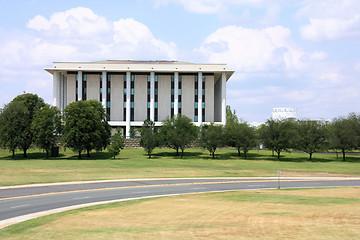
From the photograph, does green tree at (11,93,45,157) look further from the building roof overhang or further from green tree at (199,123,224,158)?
green tree at (199,123,224,158)

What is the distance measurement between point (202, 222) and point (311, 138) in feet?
221

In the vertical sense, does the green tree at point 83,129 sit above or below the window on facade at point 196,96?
below

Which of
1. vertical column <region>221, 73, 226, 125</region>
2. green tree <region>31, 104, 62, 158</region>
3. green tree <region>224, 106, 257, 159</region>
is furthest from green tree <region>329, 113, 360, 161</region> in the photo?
green tree <region>31, 104, 62, 158</region>

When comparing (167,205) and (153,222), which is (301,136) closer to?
(167,205)

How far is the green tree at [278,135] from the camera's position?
251ft

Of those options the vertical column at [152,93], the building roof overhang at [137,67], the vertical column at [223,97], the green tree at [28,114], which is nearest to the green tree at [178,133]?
the vertical column at [152,93]

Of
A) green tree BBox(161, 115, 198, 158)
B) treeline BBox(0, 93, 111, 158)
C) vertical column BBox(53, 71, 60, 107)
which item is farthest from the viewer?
vertical column BBox(53, 71, 60, 107)

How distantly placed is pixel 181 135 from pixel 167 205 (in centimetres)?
5664

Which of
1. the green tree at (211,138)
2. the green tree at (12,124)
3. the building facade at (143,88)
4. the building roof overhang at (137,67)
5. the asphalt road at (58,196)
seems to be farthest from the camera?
the building facade at (143,88)

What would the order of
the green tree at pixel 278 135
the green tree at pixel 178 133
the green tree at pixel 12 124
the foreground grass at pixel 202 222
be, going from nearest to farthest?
the foreground grass at pixel 202 222 → the green tree at pixel 12 124 → the green tree at pixel 278 135 → the green tree at pixel 178 133

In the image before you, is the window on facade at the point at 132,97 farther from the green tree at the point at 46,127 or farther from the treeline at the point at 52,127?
the green tree at the point at 46,127

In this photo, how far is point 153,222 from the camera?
16047 mm

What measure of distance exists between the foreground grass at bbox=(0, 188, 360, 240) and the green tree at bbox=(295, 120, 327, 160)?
5818 centimetres

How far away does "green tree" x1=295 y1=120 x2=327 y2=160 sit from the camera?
77.4 metres
